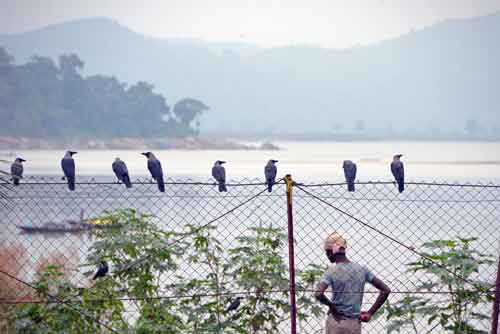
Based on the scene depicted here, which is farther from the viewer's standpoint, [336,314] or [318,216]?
[318,216]

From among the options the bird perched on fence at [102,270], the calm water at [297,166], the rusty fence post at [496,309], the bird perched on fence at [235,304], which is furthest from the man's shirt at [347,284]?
the calm water at [297,166]

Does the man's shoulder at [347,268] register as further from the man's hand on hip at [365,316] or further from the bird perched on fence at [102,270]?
the bird perched on fence at [102,270]

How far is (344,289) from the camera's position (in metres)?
6.34

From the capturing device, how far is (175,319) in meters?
7.25

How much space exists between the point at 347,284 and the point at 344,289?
0.04 meters

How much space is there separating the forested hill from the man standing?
12001cm

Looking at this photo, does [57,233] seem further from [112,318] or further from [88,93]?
[88,93]

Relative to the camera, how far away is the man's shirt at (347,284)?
6.34 m

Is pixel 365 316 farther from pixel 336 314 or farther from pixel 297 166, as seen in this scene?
pixel 297 166

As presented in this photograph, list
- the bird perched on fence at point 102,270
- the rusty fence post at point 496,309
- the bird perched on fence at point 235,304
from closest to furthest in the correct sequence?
the rusty fence post at point 496,309, the bird perched on fence at point 235,304, the bird perched on fence at point 102,270

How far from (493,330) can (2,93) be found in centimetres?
12408

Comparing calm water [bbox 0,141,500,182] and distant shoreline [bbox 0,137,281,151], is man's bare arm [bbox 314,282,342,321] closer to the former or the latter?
calm water [bbox 0,141,500,182]

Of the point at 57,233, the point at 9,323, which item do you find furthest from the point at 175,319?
the point at 57,233

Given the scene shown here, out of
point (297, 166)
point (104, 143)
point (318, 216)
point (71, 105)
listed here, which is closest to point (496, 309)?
point (318, 216)
